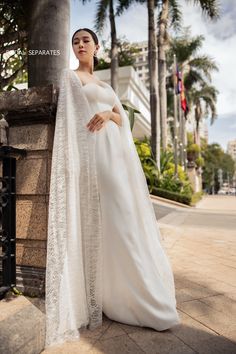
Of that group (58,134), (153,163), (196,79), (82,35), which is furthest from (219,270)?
(196,79)

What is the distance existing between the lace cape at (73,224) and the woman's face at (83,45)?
219mm

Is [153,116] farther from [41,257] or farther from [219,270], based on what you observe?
[41,257]

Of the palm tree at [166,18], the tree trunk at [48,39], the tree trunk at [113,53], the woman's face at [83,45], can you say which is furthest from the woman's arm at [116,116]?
the palm tree at [166,18]

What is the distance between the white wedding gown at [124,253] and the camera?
1.98 m

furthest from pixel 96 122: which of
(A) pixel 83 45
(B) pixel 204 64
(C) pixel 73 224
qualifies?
(B) pixel 204 64

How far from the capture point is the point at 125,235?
205cm

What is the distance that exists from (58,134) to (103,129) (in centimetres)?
32

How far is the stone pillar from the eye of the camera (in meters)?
2.16

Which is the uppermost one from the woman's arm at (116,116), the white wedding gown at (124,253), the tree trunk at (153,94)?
the tree trunk at (153,94)

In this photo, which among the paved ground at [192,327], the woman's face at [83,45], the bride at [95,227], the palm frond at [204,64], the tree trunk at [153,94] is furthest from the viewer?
the palm frond at [204,64]

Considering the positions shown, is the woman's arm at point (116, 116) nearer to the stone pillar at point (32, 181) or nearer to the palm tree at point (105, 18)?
the stone pillar at point (32, 181)

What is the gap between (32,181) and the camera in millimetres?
2234

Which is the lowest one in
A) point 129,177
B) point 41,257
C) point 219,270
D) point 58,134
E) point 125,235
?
point 219,270

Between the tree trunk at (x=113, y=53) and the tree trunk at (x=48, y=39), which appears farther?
the tree trunk at (x=113, y=53)
